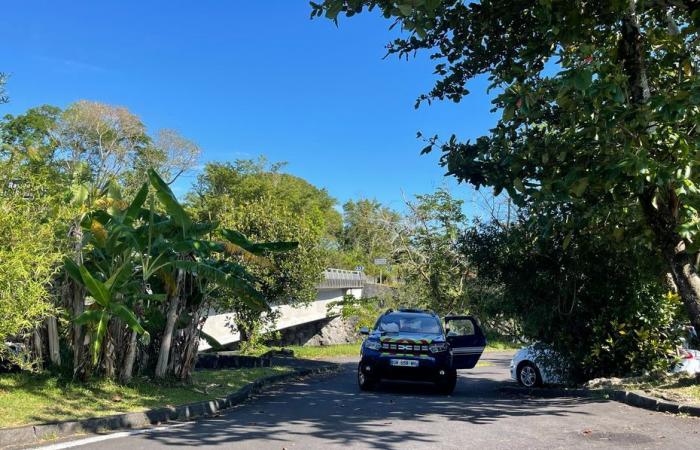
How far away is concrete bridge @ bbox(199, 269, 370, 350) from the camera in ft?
78.1

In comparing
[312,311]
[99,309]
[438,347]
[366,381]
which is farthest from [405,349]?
[312,311]

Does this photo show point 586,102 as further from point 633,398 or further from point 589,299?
point 589,299

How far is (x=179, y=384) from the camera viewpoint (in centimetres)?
1023

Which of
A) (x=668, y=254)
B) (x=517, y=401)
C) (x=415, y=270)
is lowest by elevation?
(x=517, y=401)

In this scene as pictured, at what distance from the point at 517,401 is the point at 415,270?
17.4 meters

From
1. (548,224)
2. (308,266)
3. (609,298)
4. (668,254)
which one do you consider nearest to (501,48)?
(548,224)

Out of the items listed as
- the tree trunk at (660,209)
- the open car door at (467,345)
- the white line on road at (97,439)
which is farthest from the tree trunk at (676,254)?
the white line on road at (97,439)

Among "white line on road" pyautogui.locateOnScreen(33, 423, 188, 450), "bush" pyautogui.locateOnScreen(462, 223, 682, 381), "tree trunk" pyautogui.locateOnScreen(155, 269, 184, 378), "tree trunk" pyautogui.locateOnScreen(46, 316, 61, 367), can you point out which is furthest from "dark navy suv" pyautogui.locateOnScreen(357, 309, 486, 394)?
"tree trunk" pyautogui.locateOnScreen(46, 316, 61, 367)

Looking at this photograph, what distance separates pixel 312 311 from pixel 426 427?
32226 mm

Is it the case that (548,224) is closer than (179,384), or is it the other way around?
(548,224)

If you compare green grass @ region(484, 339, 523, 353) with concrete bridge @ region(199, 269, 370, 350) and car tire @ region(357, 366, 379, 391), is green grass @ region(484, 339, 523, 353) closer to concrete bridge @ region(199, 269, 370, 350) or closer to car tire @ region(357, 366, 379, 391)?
concrete bridge @ region(199, 269, 370, 350)

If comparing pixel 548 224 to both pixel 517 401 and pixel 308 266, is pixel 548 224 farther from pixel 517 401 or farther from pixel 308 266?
pixel 308 266

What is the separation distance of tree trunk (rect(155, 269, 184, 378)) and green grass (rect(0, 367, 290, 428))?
34 cm

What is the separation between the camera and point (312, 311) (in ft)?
128
